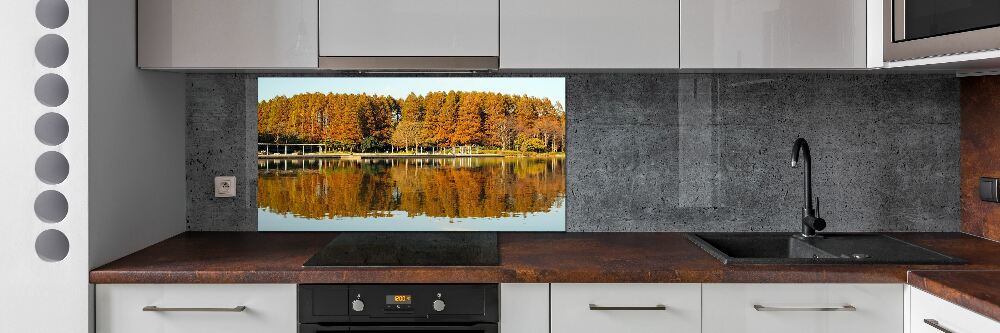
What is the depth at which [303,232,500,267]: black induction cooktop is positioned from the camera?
2014mm

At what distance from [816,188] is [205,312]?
204 centimetres

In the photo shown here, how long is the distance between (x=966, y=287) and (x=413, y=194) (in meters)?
1.71

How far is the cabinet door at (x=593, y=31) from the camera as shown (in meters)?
2.24

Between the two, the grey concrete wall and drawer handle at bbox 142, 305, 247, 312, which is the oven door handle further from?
the grey concrete wall

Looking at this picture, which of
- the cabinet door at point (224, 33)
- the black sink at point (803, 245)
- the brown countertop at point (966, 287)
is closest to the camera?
the brown countertop at point (966, 287)

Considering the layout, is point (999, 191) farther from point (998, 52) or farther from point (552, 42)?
point (552, 42)

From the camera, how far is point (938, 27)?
203 cm

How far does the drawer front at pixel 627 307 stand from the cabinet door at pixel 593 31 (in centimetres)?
70

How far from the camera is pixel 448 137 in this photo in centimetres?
272
